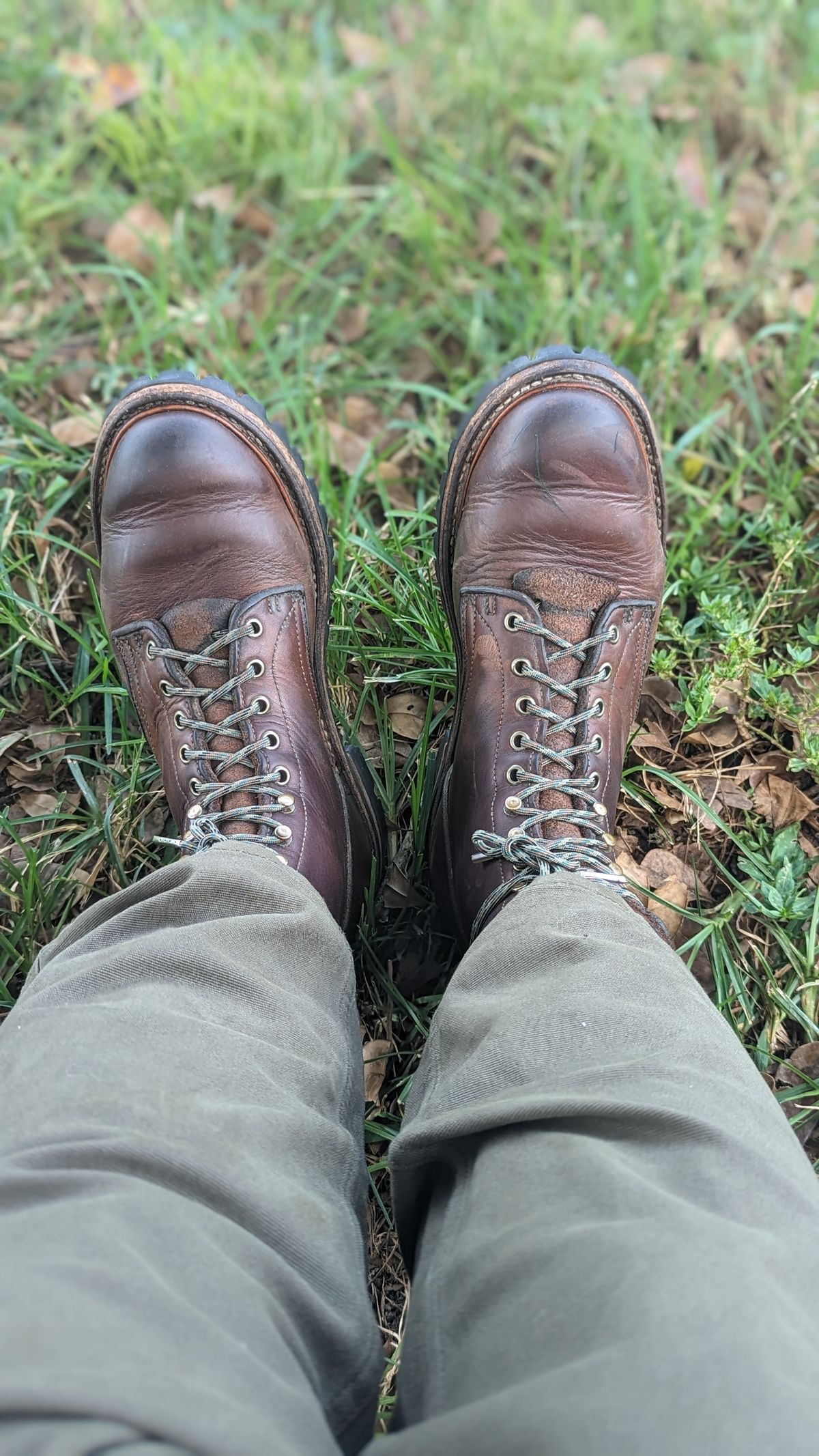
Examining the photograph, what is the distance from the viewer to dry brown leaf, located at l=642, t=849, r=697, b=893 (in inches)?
63.5

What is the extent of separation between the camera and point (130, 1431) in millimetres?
664

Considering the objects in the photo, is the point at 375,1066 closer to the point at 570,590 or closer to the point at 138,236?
Result: the point at 570,590

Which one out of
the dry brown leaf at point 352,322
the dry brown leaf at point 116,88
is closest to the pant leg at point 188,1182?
the dry brown leaf at point 352,322

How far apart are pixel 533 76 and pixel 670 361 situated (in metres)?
0.86

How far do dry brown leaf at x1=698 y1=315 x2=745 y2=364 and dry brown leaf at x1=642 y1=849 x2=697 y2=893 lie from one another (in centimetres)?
104

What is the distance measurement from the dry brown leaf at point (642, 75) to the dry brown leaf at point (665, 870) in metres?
1.75

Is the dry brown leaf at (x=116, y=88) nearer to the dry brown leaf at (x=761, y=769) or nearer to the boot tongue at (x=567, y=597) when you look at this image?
the boot tongue at (x=567, y=597)

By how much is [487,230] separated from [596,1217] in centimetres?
194

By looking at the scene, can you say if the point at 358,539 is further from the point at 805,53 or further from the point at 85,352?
the point at 805,53

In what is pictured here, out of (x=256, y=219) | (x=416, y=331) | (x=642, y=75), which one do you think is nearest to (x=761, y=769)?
(x=416, y=331)

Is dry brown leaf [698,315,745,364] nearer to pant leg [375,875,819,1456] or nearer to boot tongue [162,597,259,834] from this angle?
boot tongue [162,597,259,834]

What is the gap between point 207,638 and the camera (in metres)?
1.64

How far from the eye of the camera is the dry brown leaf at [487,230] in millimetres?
2055

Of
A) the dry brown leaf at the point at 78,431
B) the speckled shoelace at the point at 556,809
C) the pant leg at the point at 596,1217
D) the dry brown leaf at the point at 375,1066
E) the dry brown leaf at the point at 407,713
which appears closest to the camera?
the pant leg at the point at 596,1217
